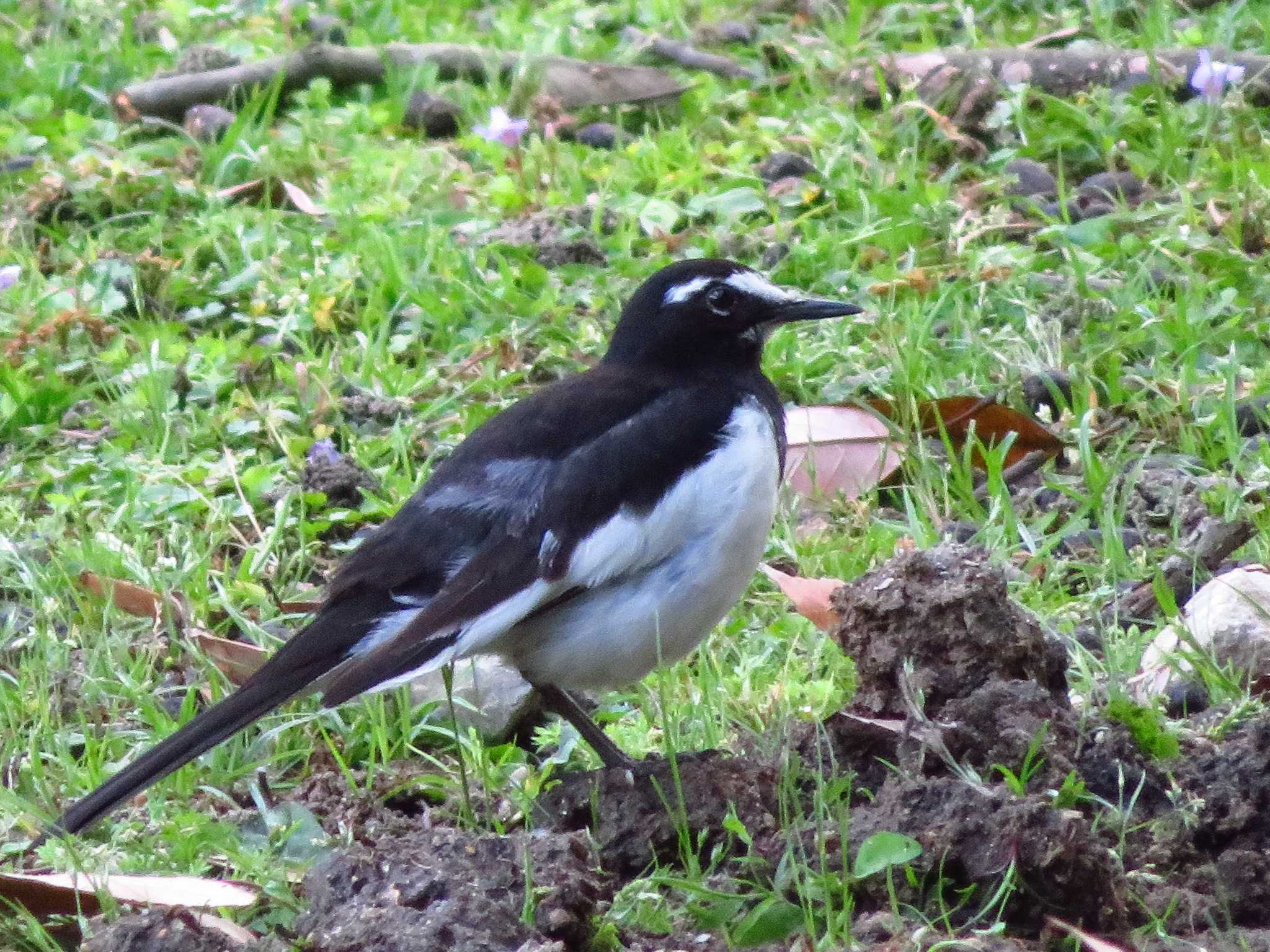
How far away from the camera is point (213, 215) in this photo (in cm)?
748

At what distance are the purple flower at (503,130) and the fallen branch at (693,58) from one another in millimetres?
973

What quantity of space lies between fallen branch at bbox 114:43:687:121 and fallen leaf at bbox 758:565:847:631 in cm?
347

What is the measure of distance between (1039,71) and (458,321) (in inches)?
103

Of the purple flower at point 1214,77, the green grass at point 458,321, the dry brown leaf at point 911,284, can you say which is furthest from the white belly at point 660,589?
the purple flower at point 1214,77

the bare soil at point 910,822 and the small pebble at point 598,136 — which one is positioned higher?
the bare soil at point 910,822

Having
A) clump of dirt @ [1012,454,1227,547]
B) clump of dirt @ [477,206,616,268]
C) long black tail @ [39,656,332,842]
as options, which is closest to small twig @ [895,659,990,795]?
long black tail @ [39,656,332,842]

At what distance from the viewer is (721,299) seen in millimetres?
5148

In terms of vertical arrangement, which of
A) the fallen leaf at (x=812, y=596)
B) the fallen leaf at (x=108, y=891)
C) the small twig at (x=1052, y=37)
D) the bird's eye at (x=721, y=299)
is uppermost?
the bird's eye at (x=721, y=299)

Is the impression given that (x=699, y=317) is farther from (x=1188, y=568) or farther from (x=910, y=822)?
(x=910, y=822)

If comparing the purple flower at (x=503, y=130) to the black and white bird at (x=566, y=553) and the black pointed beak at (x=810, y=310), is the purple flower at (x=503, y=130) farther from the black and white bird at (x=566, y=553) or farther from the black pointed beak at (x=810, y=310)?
the black and white bird at (x=566, y=553)

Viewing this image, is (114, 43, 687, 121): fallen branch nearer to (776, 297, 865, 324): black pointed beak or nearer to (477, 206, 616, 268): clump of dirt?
(477, 206, 616, 268): clump of dirt

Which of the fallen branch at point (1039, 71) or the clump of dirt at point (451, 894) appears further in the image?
the fallen branch at point (1039, 71)

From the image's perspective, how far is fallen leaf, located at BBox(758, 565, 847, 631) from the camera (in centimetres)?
510

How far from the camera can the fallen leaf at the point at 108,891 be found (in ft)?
12.7
